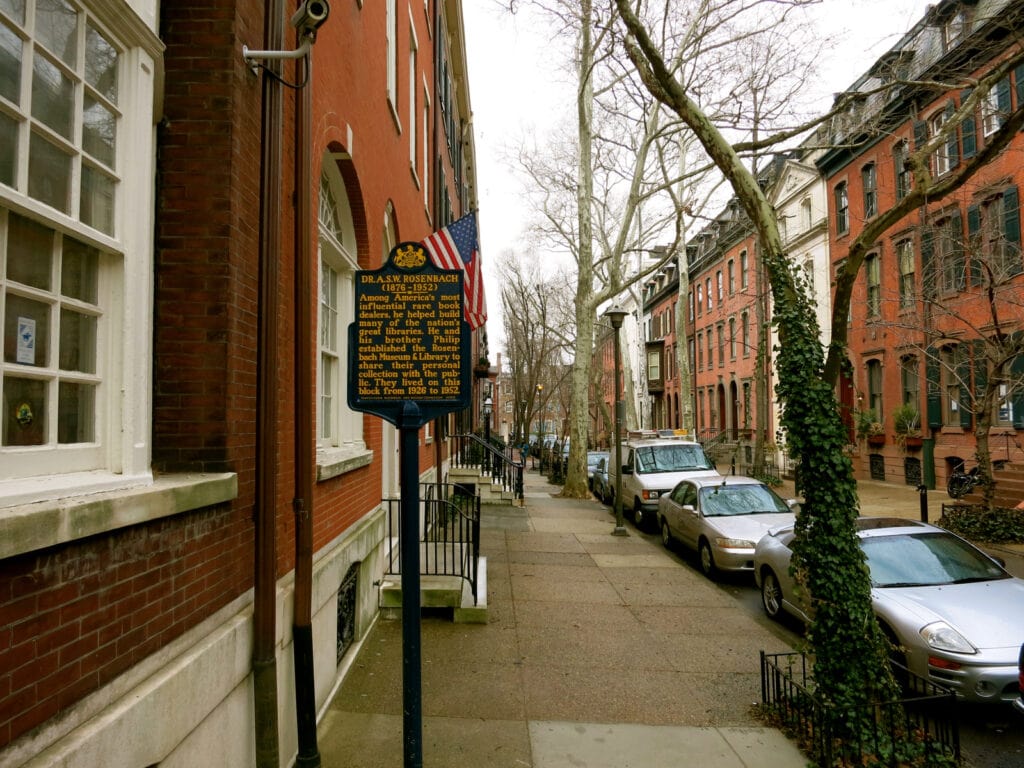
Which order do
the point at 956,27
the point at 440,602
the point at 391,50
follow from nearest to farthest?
the point at 440,602
the point at 956,27
the point at 391,50

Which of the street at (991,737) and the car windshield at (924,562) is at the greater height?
the car windshield at (924,562)

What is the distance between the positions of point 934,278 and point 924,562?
30.6ft

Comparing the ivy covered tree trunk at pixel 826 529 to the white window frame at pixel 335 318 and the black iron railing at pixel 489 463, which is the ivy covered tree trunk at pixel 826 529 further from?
the black iron railing at pixel 489 463

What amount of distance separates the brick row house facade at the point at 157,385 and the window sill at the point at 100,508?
0.01 m

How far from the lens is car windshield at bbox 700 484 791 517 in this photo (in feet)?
34.9

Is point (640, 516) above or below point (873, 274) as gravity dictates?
below

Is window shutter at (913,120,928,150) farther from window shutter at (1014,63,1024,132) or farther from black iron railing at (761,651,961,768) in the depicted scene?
black iron railing at (761,651,961,768)

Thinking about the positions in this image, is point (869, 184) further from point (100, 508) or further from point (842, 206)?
point (100, 508)

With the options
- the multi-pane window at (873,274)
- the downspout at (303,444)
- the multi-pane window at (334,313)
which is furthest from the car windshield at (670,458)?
the downspout at (303,444)

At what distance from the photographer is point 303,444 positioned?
4.25m

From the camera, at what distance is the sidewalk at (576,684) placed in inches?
178

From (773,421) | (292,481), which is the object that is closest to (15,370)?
(292,481)

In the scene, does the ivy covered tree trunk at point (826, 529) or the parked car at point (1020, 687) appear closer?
the parked car at point (1020, 687)

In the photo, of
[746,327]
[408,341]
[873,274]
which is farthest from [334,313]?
[746,327]
